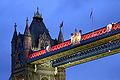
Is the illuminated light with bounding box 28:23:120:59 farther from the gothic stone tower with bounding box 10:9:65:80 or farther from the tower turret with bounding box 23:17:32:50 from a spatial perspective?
the tower turret with bounding box 23:17:32:50

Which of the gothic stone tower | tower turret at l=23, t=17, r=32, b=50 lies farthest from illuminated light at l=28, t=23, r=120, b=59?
tower turret at l=23, t=17, r=32, b=50

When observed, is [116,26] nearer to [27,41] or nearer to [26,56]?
[26,56]

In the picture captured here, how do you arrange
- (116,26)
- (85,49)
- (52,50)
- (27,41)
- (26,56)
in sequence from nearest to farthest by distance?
(116,26)
(85,49)
(52,50)
(26,56)
(27,41)

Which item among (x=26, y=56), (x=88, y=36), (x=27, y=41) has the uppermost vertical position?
A: (x=27, y=41)

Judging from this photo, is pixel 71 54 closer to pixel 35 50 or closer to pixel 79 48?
pixel 79 48

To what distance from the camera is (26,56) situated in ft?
219

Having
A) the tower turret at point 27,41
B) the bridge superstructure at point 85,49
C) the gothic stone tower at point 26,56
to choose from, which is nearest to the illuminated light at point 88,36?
the bridge superstructure at point 85,49

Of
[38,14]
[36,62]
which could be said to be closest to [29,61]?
[36,62]

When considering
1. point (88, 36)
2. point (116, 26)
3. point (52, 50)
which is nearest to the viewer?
point (116, 26)

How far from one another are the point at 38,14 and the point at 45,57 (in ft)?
44.6

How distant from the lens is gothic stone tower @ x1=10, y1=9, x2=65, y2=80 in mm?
66938

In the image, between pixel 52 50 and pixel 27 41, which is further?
pixel 27 41

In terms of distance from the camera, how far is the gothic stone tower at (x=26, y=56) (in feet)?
220

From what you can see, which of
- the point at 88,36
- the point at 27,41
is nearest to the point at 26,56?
the point at 27,41
